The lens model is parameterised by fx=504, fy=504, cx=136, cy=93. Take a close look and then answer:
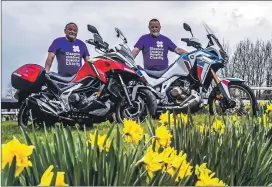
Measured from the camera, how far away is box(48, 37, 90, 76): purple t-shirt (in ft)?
12.8

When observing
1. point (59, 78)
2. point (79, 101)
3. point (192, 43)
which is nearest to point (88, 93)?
point (79, 101)

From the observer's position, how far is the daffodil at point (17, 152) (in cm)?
128

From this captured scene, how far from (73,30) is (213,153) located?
1.81 m

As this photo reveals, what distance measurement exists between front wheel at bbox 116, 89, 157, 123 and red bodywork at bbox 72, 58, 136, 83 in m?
0.30

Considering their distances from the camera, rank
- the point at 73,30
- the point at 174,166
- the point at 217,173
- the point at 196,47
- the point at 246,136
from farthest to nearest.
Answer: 1. the point at 196,47
2. the point at 73,30
3. the point at 246,136
4. the point at 217,173
5. the point at 174,166

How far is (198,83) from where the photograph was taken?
526 cm

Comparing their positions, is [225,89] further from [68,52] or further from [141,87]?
[68,52]

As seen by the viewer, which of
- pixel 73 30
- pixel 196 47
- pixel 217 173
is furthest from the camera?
pixel 196 47

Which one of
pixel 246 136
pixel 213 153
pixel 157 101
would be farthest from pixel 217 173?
pixel 157 101

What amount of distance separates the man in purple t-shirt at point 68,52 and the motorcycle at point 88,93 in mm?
196

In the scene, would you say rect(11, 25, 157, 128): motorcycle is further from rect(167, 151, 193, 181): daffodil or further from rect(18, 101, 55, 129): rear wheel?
rect(167, 151, 193, 181): daffodil

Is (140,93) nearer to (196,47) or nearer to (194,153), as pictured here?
(196,47)

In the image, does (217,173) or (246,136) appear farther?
(246,136)

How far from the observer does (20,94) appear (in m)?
4.72
